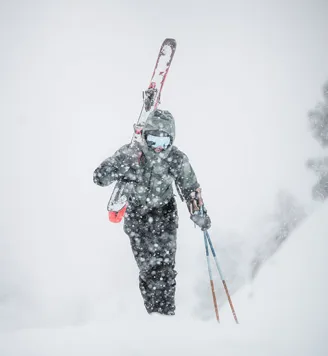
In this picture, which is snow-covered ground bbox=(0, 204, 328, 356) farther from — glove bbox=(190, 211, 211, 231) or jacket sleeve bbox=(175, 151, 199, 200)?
jacket sleeve bbox=(175, 151, 199, 200)

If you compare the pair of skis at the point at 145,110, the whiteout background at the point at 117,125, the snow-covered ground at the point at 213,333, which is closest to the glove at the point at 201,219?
the pair of skis at the point at 145,110

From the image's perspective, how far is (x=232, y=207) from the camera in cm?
500

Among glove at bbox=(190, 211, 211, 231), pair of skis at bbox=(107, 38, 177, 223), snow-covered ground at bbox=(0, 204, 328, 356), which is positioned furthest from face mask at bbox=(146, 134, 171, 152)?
snow-covered ground at bbox=(0, 204, 328, 356)

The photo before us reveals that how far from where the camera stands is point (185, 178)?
273cm

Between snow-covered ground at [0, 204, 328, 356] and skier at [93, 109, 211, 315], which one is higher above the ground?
skier at [93, 109, 211, 315]

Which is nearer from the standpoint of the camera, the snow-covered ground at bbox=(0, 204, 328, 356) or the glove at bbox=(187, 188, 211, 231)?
the snow-covered ground at bbox=(0, 204, 328, 356)

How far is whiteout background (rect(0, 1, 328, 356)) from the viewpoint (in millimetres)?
4781

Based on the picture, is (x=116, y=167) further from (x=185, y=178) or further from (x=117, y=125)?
(x=117, y=125)

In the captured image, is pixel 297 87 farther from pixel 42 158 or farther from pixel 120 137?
pixel 42 158

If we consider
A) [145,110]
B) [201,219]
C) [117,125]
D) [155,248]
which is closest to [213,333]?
[155,248]

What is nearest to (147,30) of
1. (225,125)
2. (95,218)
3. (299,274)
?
(225,125)

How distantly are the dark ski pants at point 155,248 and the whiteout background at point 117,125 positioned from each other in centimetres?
151

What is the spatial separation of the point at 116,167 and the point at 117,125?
2.22m

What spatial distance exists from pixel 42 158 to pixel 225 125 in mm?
2847
